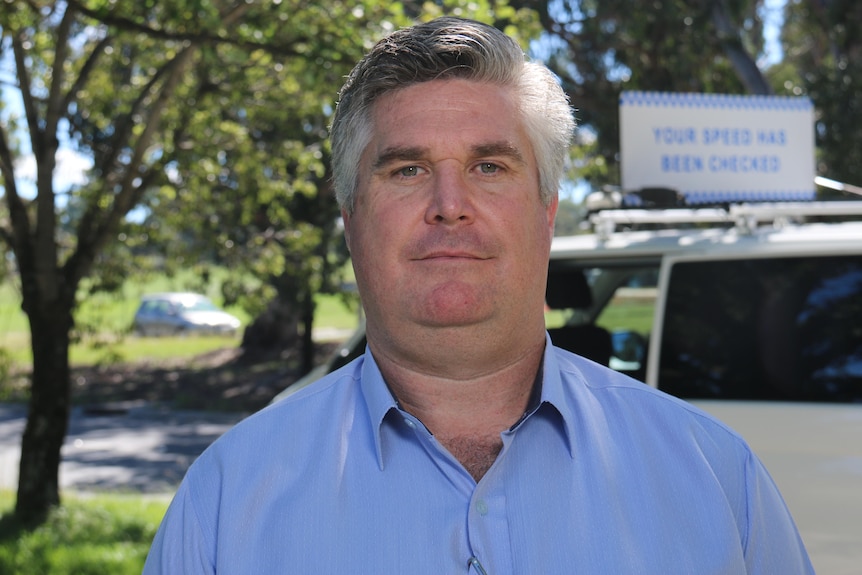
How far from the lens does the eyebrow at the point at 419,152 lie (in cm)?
188

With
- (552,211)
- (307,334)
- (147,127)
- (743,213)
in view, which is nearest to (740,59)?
(147,127)

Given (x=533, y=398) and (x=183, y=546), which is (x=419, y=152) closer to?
(x=533, y=398)

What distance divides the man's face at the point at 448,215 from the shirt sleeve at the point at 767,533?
0.49m

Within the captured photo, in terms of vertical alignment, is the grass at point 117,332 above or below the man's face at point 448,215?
below

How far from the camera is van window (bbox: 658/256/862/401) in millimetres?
3582

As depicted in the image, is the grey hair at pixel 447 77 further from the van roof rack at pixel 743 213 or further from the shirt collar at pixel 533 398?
the van roof rack at pixel 743 213

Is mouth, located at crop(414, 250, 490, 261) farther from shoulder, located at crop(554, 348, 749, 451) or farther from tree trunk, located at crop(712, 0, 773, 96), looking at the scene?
tree trunk, located at crop(712, 0, 773, 96)

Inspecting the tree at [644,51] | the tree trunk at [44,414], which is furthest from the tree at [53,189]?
the tree at [644,51]

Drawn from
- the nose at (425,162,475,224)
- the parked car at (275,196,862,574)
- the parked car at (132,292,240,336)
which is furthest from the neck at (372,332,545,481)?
the parked car at (132,292,240,336)

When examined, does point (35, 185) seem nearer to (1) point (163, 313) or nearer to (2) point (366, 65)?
(2) point (366, 65)

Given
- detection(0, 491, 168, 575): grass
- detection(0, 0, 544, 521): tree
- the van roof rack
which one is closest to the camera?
the van roof rack

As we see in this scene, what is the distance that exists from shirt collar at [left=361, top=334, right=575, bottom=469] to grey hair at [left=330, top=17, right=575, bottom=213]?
33 cm

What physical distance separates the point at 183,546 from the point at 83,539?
218 inches

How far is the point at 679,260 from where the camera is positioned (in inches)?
153
